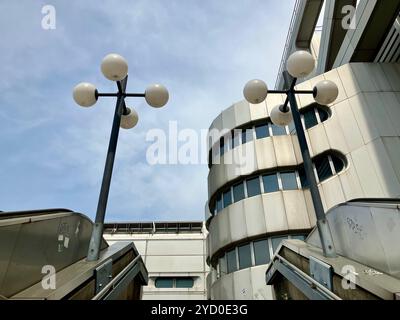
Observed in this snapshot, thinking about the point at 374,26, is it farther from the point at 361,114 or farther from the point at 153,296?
the point at 153,296

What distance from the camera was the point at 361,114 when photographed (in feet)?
42.7

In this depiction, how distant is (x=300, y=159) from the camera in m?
14.1

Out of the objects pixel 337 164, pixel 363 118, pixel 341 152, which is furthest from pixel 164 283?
pixel 363 118

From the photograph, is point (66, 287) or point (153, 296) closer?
point (66, 287)

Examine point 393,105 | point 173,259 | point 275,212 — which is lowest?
point 275,212

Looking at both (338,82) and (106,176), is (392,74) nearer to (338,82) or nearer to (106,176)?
(338,82)

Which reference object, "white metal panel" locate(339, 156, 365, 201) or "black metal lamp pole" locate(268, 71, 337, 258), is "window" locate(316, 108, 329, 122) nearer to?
"white metal panel" locate(339, 156, 365, 201)

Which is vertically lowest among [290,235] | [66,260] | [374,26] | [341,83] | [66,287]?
[66,287]

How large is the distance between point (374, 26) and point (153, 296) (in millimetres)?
25555

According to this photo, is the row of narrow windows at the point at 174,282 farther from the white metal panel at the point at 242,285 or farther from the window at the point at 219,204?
the white metal panel at the point at 242,285

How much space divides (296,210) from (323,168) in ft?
8.17

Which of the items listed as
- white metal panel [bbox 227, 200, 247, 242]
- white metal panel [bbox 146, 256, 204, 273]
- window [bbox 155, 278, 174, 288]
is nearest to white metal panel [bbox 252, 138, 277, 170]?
white metal panel [bbox 227, 200, 247, 242]

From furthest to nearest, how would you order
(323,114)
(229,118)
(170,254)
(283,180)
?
(170,254) → (229,118) → (323,114) → (283,180)
